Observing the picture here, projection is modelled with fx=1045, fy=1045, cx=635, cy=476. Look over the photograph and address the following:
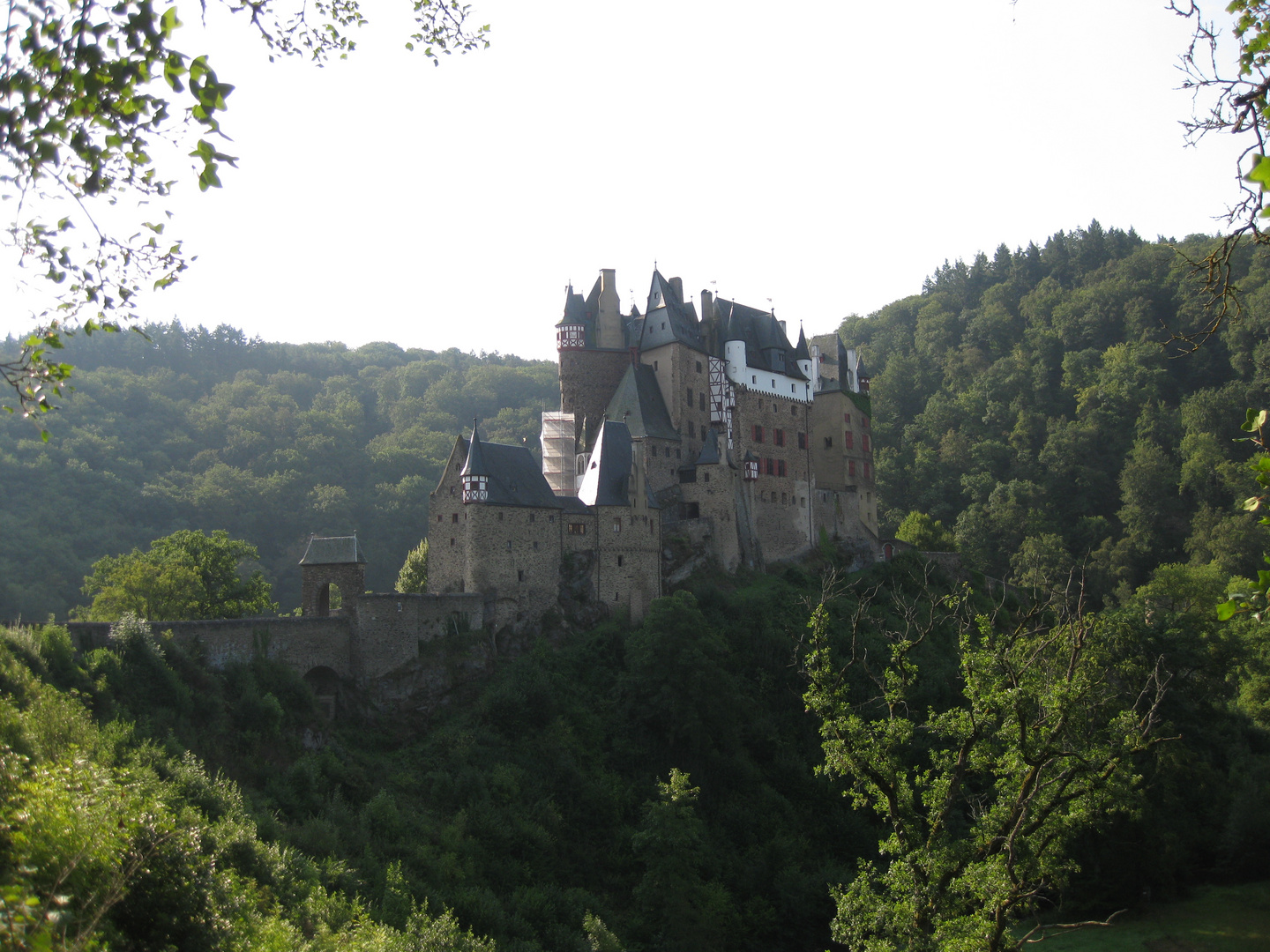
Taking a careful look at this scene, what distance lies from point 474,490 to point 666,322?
16.8 metres

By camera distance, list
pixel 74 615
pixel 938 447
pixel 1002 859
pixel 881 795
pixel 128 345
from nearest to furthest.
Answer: pixel 1002 859 < pixel 881 795 < pixel 74 615 < pixel 938 447 < pixel 128 345

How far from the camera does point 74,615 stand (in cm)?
5128

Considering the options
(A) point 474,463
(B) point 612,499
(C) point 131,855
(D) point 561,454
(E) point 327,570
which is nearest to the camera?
(C) point 131,855

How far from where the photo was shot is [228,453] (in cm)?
8244

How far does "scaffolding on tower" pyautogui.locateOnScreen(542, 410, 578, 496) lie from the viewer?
164 feet

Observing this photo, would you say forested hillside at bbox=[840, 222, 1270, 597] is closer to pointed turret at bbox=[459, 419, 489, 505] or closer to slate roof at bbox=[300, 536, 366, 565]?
pointed turret at bbox=[459, 419, 489, 505]

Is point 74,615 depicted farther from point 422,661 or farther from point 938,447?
point 938,447

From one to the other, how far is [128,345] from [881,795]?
94134 millimetres

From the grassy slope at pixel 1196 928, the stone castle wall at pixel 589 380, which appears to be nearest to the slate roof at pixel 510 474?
the stone castle wall at pixel 589 380

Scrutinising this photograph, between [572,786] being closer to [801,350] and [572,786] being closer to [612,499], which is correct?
[612,499]

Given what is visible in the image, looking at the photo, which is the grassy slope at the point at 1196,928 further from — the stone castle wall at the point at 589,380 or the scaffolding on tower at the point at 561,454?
the stone castle wall at the point at 589,380

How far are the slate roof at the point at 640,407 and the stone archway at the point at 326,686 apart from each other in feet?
58.9

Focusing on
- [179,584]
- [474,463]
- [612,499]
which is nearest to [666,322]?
[612,499]

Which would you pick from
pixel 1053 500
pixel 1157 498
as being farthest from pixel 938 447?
pixel 1157 498
